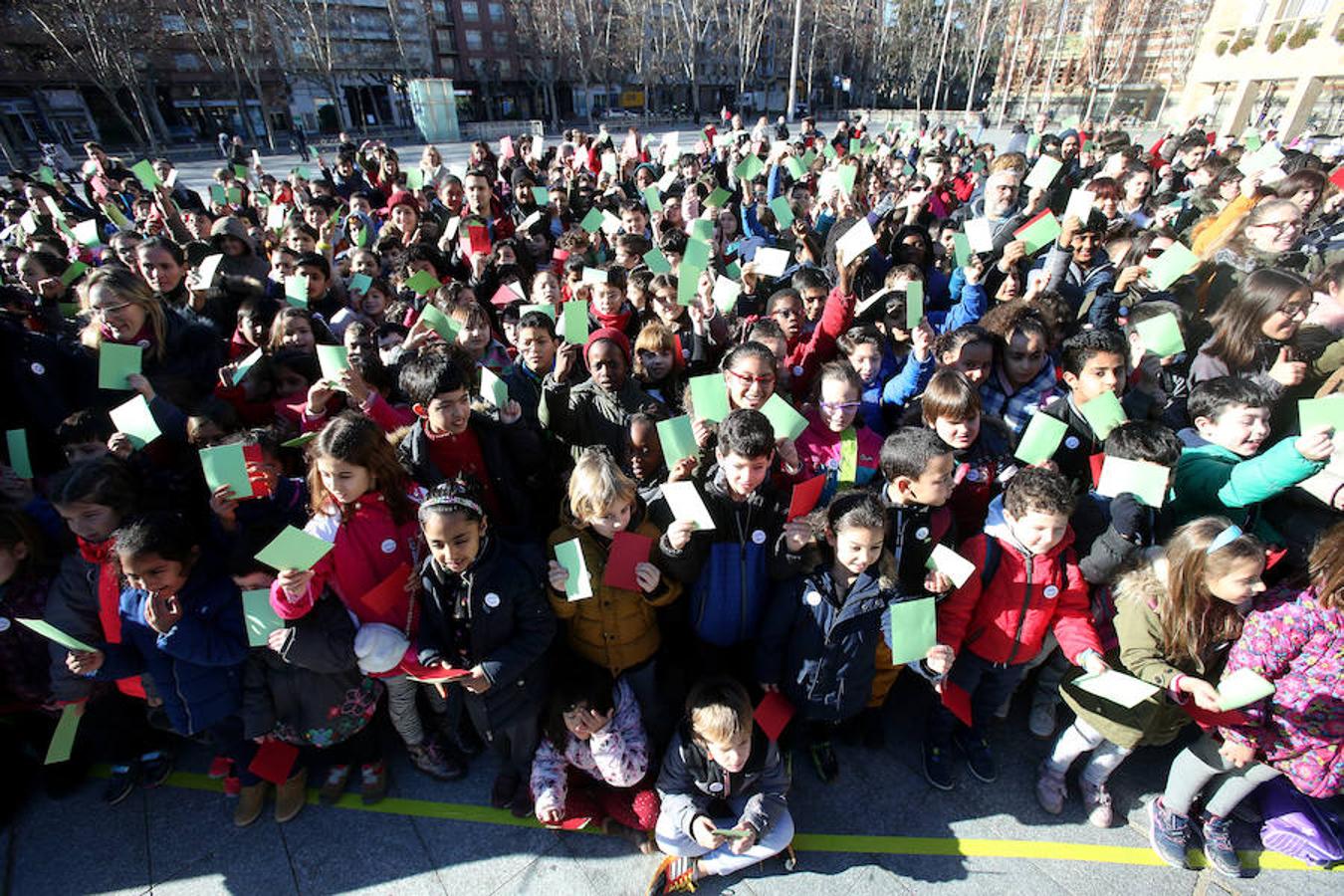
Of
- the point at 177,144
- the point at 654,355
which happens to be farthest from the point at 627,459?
the point at 177,144

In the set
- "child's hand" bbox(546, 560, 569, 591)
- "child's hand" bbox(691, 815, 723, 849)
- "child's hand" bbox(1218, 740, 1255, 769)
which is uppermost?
"child's hand" bbox(546, 560, 569, 591)

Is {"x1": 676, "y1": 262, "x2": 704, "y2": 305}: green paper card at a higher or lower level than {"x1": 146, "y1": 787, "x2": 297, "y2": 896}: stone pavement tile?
higher

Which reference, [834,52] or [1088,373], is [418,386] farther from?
[834,52]

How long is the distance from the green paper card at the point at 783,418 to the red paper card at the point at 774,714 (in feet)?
3.78

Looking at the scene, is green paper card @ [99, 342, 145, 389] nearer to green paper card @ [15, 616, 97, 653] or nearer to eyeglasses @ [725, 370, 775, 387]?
green paper card @ [15, 616, 97, 653]

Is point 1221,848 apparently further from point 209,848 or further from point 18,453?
point 18,453

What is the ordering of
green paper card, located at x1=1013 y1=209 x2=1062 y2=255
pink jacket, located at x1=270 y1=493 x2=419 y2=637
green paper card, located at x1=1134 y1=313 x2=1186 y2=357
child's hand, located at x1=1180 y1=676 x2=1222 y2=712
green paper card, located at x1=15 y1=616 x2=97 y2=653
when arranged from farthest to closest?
1. green paper card, located at x1=1013 y1=209 x2=1062 y2=255
2. green paper card, located at x1=1134 y1=313 x2=1186 y2=357
3. pink jacket, located at x1=270 y1=493 x2=419 y2=637
4. child's hand, located at x1=1180 y1=676 x2=1222 y2=712
5. green paper card, located at x1=15 y1=616 x2=97 y2=653

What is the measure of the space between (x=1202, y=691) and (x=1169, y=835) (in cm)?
85

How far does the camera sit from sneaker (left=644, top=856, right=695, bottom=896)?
2.48 metres

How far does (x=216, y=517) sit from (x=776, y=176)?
8.67 meters

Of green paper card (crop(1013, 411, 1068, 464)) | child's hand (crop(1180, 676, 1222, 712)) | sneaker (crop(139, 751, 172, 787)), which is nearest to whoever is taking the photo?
child's hand (crop(1180, 676, 1222, 712))

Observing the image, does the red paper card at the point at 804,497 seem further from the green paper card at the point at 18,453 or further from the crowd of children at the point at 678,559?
the green paper card at the point at 18,453

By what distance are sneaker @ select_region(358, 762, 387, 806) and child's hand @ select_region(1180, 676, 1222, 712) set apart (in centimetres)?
337

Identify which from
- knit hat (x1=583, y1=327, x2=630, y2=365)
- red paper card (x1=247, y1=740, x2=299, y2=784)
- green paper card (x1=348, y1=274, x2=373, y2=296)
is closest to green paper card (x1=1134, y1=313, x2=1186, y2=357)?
knit hat (x1=583, y1=327, x2=630, y2=365)
